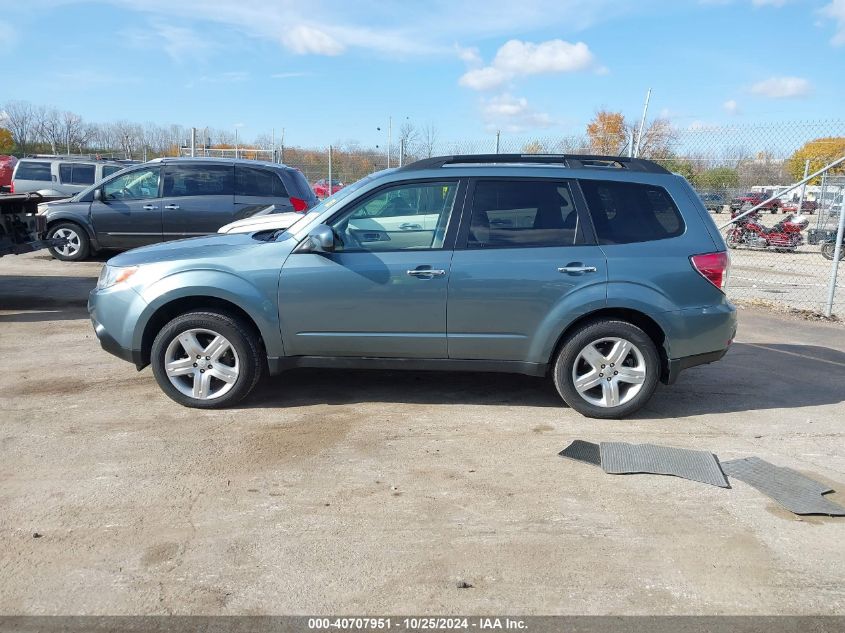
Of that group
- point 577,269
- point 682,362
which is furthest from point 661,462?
point 577,269

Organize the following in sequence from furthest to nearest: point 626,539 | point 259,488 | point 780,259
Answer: point 780,259, point 259,488, point 626,539

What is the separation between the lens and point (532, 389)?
231 inches

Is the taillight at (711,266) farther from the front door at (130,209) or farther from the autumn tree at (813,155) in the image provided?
the autumn tree at (813,155)

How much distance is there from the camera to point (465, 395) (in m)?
5.64

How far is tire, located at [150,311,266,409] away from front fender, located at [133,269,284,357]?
0.15 m

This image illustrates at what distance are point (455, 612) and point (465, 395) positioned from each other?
2.84m

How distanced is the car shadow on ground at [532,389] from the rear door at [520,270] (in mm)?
679

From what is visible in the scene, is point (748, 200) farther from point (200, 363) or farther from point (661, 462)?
point (200, 363)

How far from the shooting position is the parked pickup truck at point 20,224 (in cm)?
892

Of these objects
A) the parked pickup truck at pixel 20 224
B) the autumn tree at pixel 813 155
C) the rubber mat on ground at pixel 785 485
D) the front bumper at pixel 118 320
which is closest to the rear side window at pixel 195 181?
the parked pickup truck at pixel 20 224

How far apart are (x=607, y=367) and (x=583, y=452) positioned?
828mm

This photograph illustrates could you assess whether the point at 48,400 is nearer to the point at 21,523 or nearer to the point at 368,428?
the point at 21,523

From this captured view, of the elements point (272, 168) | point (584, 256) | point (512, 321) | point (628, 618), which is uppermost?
point (272, 168)

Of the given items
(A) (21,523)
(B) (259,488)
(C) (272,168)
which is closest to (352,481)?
(B) (259,488)
